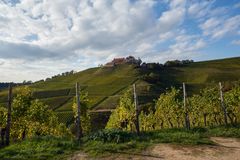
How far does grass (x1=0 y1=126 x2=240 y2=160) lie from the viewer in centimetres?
1764

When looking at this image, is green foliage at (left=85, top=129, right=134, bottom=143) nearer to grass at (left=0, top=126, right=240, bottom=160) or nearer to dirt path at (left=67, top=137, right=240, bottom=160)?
grass at (left=0, top=126, right=240, bottom=160)

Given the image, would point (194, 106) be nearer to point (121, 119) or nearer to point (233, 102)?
point (233, 102)

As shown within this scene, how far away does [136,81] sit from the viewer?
11812 cm

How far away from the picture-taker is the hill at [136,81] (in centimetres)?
9464

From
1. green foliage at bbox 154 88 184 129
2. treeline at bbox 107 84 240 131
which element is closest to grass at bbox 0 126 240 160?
treeline at bbox 107 84 240 131

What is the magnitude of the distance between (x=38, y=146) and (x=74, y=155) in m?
3.19

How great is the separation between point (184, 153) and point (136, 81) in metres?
100.0

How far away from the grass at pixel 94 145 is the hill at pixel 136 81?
58456 mm

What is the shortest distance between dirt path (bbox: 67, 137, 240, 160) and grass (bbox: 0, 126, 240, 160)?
64 centimetres

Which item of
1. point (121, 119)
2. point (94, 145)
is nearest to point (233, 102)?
point (121, 119)

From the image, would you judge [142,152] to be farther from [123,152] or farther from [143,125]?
[143,125]

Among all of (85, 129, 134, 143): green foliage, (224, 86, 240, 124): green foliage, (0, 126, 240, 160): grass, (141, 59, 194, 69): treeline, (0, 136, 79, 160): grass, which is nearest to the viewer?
(0, 136, 79, 160): grass

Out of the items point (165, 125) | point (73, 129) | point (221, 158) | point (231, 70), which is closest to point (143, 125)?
point (165, 125)

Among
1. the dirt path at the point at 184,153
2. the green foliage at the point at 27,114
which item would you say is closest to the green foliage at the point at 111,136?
the dirt path at the point at 184,153
